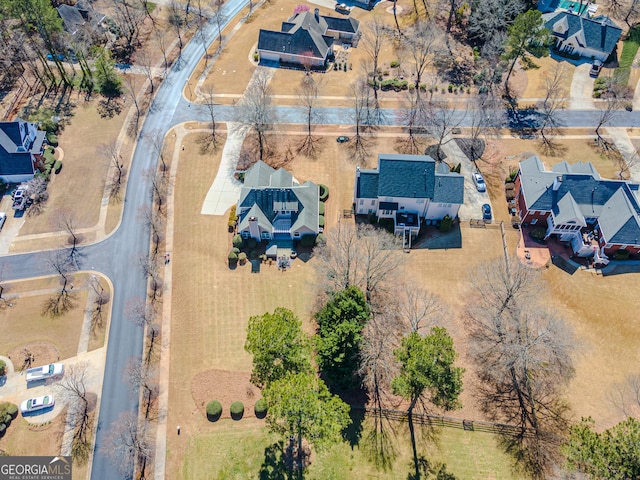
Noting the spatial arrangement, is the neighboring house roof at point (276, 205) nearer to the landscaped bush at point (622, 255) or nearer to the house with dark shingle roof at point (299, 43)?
the house with dark shingle roof at point (299, 43)

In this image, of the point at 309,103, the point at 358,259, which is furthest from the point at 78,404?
the point at 309,103

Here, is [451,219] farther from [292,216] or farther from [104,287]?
[104,287]

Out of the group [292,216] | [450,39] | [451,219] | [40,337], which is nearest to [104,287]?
[40,337]

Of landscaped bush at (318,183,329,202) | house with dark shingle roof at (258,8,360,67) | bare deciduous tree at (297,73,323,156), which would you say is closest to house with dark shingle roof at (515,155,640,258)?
landscaped bush at (318,183,329,202)

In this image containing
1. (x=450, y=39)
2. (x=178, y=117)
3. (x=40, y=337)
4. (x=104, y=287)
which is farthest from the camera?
(x=450, y=39)

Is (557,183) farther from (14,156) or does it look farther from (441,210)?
(14,156)

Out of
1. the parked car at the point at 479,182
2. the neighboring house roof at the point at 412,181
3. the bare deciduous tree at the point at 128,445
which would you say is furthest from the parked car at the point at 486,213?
the bare deciduous tree at the point at 128,445
